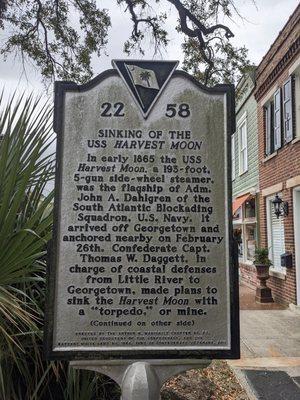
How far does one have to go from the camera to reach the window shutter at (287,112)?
1077 cm

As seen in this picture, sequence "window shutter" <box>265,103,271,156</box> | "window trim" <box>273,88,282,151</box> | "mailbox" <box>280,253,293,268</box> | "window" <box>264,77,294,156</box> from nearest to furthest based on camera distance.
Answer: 1. "mailbox" <box>280,253,293,268</box>
2. "window" <box>264,77,294,156</box>
3. "window trim" <box>273,88,282,151</box>
4. "window shutter" <box>265,103,271,156</box>

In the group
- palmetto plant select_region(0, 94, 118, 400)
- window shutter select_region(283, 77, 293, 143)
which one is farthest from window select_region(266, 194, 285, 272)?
palmetto plant select_region(0, 94, 118, 400)

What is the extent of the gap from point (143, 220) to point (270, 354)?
15.8 ft

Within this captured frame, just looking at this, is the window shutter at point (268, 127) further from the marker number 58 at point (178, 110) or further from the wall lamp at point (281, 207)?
the marker number 58 at point (178, 110)

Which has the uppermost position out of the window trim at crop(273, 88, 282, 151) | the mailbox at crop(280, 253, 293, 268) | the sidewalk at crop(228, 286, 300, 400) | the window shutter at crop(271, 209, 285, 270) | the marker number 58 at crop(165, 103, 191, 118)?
the window trim at crop(273, 88, 282, 151)

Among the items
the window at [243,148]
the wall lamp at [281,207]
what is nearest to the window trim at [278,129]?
the wall lamp at [281,207]

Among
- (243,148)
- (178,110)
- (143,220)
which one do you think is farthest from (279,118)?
(143,220)

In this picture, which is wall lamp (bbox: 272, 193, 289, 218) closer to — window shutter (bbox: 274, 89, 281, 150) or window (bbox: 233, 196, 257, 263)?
window shutter (bbox: 274, 89, 281, 150)

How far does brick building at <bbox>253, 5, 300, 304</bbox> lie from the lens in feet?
34.8

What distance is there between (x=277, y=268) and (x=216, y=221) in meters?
9.97

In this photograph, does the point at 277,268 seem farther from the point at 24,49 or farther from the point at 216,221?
the point at 216,221

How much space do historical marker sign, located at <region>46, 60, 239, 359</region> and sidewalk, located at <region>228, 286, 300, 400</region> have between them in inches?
107

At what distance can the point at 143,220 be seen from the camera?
293cm

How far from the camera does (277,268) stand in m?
12.4
